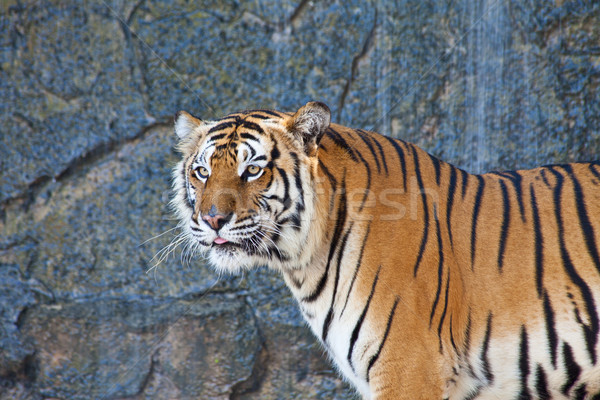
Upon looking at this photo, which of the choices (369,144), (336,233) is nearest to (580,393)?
(336,233)

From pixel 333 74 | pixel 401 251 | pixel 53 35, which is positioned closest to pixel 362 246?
pixel 401 251

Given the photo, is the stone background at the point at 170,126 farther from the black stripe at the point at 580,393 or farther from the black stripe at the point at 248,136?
the black stripe at the point at 580,393

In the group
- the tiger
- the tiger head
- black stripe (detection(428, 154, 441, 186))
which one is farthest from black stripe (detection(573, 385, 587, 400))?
the tiger head

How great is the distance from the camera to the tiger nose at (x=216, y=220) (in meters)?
2.42

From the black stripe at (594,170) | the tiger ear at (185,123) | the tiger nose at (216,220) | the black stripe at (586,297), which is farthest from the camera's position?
the tiger ear at (185,123)

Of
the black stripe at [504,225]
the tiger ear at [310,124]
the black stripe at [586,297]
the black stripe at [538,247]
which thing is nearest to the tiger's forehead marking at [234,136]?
the tiger ear at [310,124]

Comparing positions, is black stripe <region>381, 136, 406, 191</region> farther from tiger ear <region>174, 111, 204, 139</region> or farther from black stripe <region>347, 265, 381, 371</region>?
tiger ear <region>174, 111, 204, 139</region>

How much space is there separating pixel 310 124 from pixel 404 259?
2.31 ft

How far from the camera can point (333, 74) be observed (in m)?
4.05

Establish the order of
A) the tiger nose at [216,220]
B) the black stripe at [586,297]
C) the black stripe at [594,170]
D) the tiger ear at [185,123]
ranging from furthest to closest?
1. the tiger ear at [185,123]
2. the black stripe at [594,170]
3. the black stripe at [586,297]
4. the tiger nose at [216,220]

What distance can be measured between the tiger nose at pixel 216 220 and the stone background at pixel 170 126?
168cm

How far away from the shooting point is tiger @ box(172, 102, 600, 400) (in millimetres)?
2451

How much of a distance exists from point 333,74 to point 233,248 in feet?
6.35

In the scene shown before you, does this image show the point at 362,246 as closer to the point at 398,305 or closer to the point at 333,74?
the point at 398,305
